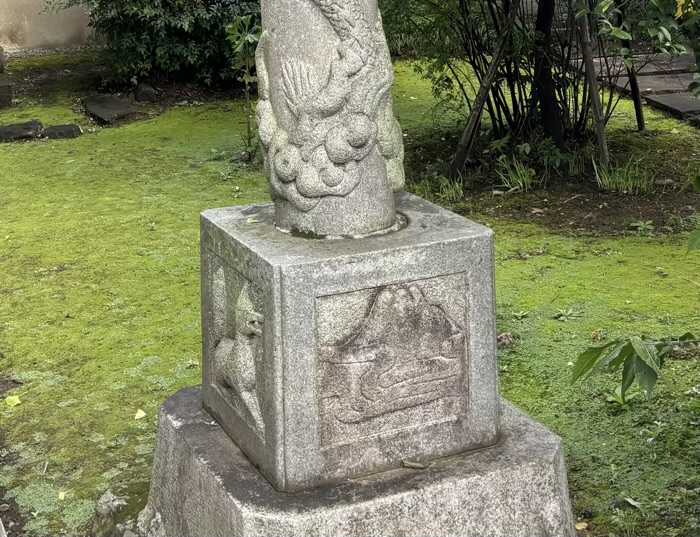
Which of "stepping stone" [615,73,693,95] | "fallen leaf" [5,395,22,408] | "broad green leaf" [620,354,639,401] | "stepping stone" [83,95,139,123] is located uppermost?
"broad green leaf" [620,354,639,401]

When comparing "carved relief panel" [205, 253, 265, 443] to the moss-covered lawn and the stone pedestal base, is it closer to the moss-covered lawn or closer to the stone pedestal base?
the stone pedestal base

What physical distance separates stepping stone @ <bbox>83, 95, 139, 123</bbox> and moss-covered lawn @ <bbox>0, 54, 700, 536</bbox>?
1.19 m

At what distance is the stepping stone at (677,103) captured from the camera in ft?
28.4

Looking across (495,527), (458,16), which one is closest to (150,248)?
(458,16)

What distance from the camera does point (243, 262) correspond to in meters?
3.12

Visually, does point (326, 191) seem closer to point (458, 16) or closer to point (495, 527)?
point (495, 527)

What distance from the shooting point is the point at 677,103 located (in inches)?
351

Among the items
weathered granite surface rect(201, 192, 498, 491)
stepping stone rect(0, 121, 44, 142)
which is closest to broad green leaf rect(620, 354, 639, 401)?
weathered granite surface rect(201, 192, 498, 491)

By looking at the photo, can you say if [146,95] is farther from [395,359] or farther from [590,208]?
[395,359]

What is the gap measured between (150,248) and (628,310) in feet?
9.17

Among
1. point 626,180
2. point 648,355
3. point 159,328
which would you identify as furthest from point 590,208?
point 648,355

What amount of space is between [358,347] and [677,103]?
6662mm

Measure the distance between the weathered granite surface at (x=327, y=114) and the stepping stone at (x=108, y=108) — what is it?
256 inches

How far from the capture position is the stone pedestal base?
293cm
